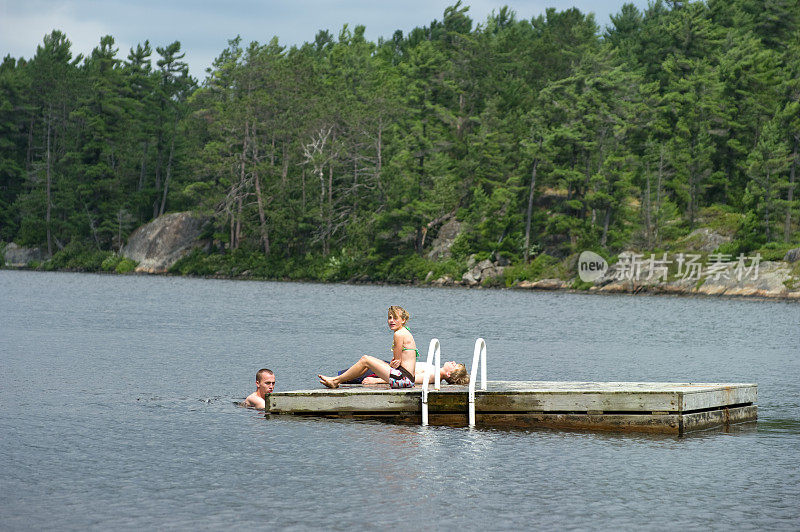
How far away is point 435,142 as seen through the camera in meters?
97.6

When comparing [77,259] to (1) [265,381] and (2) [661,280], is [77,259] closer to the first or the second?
(2) [661,280]

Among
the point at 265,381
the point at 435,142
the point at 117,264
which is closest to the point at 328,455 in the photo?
the point at 265,381

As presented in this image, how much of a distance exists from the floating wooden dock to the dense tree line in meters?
63.6

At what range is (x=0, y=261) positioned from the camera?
11838cm

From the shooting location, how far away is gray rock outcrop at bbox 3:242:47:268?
118 metres

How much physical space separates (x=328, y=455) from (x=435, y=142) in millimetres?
84222

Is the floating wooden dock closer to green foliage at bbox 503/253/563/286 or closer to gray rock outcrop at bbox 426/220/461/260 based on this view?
green foliage at bbox 503/253/563/286

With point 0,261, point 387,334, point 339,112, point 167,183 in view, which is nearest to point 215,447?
point 387,334

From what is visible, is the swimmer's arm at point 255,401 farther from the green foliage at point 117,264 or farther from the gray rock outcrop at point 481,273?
the green foliage at point 117,264

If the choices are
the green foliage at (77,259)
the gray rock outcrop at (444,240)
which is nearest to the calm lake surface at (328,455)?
the gray rock outcrop at (444,240)

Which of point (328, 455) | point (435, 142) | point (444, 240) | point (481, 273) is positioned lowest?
point (328, 455)

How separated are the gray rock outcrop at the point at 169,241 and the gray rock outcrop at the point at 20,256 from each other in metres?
15.8

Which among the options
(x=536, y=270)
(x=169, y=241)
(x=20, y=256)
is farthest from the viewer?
(x=20, y=256)

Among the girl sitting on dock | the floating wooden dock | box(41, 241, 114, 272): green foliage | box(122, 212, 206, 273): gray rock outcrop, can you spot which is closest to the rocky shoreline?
box(122, 212, 206, 273): gray rock outcrop
